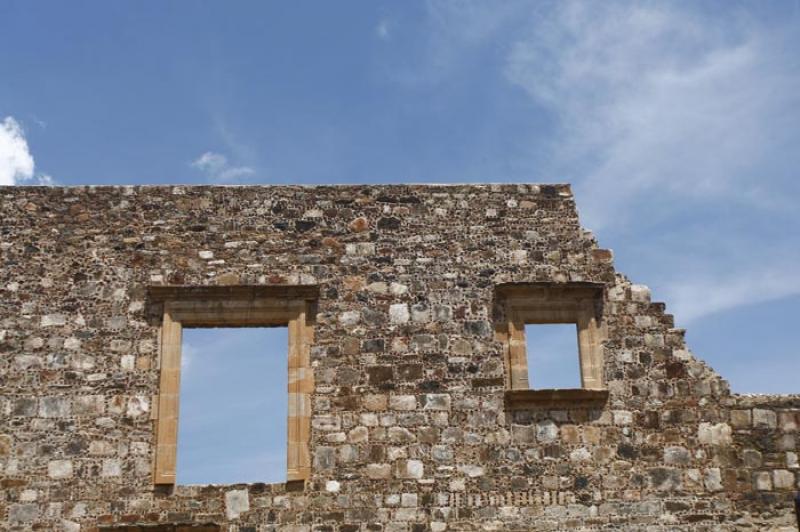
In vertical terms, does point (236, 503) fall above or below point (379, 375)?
below

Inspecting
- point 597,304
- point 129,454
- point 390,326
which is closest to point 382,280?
point 390,326

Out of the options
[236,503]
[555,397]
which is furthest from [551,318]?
[236,503]

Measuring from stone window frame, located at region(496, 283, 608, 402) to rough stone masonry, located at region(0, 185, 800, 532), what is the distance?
0.08ft

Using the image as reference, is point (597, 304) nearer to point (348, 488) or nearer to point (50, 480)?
Answer: point (348, 488)

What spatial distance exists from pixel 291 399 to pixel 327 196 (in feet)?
8.05

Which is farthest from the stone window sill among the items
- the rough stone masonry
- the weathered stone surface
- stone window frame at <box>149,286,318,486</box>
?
the weathered stone surface

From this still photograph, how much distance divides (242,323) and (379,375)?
1641 millimetres

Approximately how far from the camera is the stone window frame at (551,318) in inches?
452

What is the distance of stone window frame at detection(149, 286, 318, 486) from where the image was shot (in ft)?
36.4

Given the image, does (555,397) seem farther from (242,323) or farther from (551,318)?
(242,323)

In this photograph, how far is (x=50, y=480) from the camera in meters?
10.9

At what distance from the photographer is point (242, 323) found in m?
11.6

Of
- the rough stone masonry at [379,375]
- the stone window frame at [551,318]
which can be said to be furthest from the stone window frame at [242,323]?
the stone window frame at [551,318]

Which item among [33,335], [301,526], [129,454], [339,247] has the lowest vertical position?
[301,526]
